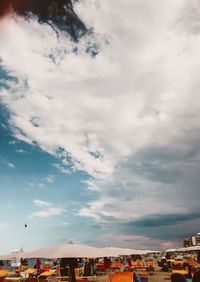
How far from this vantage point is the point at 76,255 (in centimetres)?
629

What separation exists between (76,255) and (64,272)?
312cm

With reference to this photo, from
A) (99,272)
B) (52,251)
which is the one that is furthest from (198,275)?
(99,272)

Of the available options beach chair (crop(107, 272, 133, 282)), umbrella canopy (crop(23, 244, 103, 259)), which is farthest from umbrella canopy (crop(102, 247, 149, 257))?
umbrella canopy (crop(23, 244, 103, 259))

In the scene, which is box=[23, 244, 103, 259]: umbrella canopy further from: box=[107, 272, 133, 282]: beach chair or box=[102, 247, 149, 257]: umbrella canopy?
box=[107, 272, 133, 282]: beach chair

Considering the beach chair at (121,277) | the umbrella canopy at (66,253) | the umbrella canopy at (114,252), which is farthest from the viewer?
the beach chair at (121,277)

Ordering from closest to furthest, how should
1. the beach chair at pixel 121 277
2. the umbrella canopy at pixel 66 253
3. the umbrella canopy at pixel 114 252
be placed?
the umbrella canopy at pixel 66 253 → the umbrella canopy at pixel 114 252 → the beach chair at pixel 121 277

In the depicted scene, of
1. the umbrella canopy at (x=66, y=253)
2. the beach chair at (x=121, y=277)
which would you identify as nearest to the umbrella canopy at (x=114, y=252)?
the beach chair at (x=121, y=277)

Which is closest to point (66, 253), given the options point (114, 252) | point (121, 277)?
point (114, 252)

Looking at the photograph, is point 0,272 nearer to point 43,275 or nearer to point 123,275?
point 43,275

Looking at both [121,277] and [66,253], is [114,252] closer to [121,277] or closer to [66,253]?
[121,277]

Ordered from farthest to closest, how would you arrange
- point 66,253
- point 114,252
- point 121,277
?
point 121,277 → point 114,252 → point 66,253

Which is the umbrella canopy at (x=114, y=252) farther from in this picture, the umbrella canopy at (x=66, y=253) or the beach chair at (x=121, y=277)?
the umbrella canopy at (x=66, y=253)

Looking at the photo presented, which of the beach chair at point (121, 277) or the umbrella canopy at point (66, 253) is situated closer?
the umbrella canopy at point (66, 253)

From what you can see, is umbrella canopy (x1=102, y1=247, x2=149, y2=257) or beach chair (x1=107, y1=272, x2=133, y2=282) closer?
umbrella canopy (x1=102, y1=247, x2=149, y2=257)
